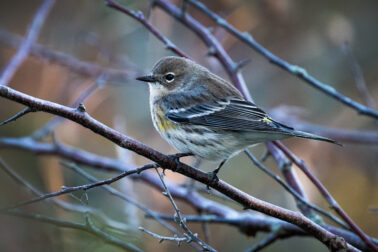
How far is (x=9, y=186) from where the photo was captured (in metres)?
3.05

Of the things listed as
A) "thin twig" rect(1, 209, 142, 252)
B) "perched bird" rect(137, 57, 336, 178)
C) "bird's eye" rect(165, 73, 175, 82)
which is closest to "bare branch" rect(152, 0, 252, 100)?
"perched bird" rect(137, 57, 336, 178)

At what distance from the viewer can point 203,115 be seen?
13.1ft

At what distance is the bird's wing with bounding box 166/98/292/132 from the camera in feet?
12.4

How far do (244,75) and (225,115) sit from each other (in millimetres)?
2971

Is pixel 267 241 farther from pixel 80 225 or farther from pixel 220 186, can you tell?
pixel 80 225

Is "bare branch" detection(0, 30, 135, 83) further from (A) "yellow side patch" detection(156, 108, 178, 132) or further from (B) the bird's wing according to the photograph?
(B) the bird's wing

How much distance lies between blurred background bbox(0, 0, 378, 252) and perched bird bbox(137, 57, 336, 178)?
153cm

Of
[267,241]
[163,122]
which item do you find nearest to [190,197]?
[163,122]

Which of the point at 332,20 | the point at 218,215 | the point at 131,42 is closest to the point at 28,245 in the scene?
the point at 218,215

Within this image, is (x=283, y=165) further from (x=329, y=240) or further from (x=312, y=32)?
(x=312, y=32)

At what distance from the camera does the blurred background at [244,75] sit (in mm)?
6105

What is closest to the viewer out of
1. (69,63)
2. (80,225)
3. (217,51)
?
(80,225)

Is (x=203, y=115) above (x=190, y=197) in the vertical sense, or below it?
above

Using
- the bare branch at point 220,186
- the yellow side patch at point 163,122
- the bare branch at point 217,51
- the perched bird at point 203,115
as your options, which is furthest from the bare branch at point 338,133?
the bare branch at point 220,186
